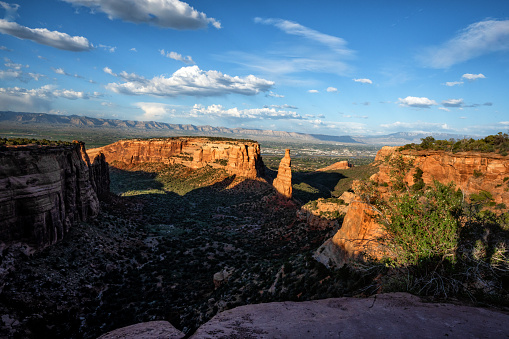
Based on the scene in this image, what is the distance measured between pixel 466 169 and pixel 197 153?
84.2 metres

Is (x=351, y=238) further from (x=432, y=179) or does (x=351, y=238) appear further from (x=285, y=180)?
(x=285, y=180)

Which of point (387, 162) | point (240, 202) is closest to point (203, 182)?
point (240, 202)

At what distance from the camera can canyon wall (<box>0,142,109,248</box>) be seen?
787 inches

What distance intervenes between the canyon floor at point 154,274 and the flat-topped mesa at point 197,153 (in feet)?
108

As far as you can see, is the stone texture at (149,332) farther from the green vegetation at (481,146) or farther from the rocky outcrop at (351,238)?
the green vegetation at (481,146)

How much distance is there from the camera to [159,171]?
97125mm

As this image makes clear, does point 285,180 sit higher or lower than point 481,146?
lower

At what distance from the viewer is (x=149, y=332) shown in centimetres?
1341

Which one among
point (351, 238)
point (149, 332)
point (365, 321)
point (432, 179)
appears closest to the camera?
point (365, 321)

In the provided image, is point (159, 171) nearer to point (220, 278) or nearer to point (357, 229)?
point (220, 278)

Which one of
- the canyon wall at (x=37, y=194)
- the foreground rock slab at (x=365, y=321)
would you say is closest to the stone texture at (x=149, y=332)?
the foreground rock slab at (x=365, y=321)

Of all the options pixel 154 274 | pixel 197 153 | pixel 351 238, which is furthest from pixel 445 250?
pixel 197 153

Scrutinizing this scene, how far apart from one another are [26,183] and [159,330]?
715 inches

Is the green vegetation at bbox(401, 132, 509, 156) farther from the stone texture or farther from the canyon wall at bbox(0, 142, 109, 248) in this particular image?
the canyon wall at bbox(0, 142, 109, 248)
